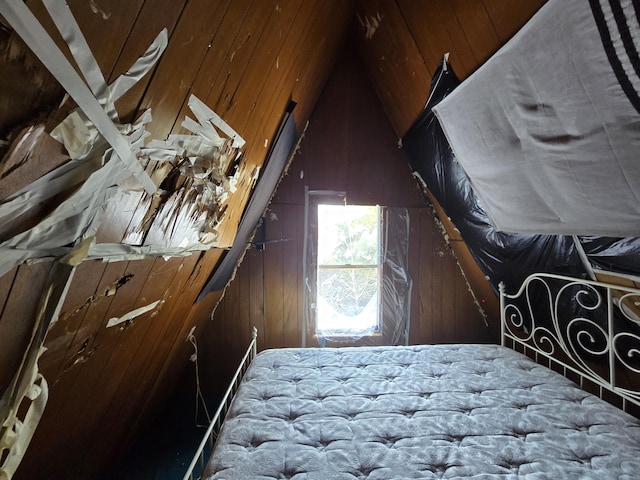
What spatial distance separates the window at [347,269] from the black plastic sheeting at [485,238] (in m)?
0.70

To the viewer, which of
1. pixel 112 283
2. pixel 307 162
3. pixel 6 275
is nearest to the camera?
pixel 6 275

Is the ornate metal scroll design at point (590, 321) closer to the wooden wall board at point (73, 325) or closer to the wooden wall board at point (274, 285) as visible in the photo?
the wooden wall board at point (274, 285)

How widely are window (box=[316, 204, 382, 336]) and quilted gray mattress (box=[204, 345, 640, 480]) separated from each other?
113cm

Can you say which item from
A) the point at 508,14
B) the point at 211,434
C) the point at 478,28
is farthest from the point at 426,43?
the point at 211,434

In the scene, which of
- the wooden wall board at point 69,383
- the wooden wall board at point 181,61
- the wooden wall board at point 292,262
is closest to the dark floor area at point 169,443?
the wooden wall board at point 69,383

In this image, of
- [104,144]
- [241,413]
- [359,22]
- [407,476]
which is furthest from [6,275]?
[359,22]

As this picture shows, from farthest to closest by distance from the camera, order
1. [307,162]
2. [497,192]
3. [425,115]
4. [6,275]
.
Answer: [307,162] → [425,115] → [497,192] → [6,275]

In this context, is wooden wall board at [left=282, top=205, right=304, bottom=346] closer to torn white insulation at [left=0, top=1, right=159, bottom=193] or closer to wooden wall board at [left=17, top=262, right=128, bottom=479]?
wooden wall board at [left=17, top=262, right=128, bottom=479]

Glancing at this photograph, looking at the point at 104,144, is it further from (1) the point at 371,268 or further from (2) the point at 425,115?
(1) the point at 371,268

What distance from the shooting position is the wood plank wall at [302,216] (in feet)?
8.95

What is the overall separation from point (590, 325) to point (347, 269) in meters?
1.70

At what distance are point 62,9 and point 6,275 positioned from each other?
41cm

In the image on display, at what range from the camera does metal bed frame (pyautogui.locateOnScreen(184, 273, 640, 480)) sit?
4.65 feet

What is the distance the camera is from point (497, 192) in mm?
1547
